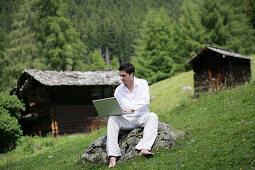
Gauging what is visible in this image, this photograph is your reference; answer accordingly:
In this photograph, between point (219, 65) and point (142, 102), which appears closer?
point (142, 102)

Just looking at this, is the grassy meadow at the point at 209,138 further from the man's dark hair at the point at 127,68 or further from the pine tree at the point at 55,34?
the pine tree at the point at 55,34

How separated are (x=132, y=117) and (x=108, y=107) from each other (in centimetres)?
70

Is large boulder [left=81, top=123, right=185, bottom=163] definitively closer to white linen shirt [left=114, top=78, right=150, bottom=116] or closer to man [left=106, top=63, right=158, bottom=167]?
man [left=106, top=63, right=158, bottom=167]

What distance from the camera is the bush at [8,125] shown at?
51.4 ft

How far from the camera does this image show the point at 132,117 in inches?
261

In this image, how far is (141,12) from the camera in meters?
85.5

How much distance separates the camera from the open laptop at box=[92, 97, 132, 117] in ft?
20.3

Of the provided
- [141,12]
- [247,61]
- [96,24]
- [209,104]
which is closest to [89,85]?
[209,104]

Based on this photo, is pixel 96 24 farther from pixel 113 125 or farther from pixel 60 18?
pixel 113 125

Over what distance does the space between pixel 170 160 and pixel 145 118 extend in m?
1.27

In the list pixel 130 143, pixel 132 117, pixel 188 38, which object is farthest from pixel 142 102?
pixel 188 38

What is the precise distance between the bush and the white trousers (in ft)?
36.8

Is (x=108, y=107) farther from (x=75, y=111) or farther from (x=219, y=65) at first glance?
(x=219, y=65)

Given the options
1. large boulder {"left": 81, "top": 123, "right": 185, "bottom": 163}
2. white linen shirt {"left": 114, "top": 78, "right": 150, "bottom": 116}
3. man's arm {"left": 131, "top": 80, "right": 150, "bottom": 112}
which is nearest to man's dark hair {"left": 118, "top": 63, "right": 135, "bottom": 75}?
white linen shirt {"left": 114, "top": 78, "right": 150, "bottom": 116}
